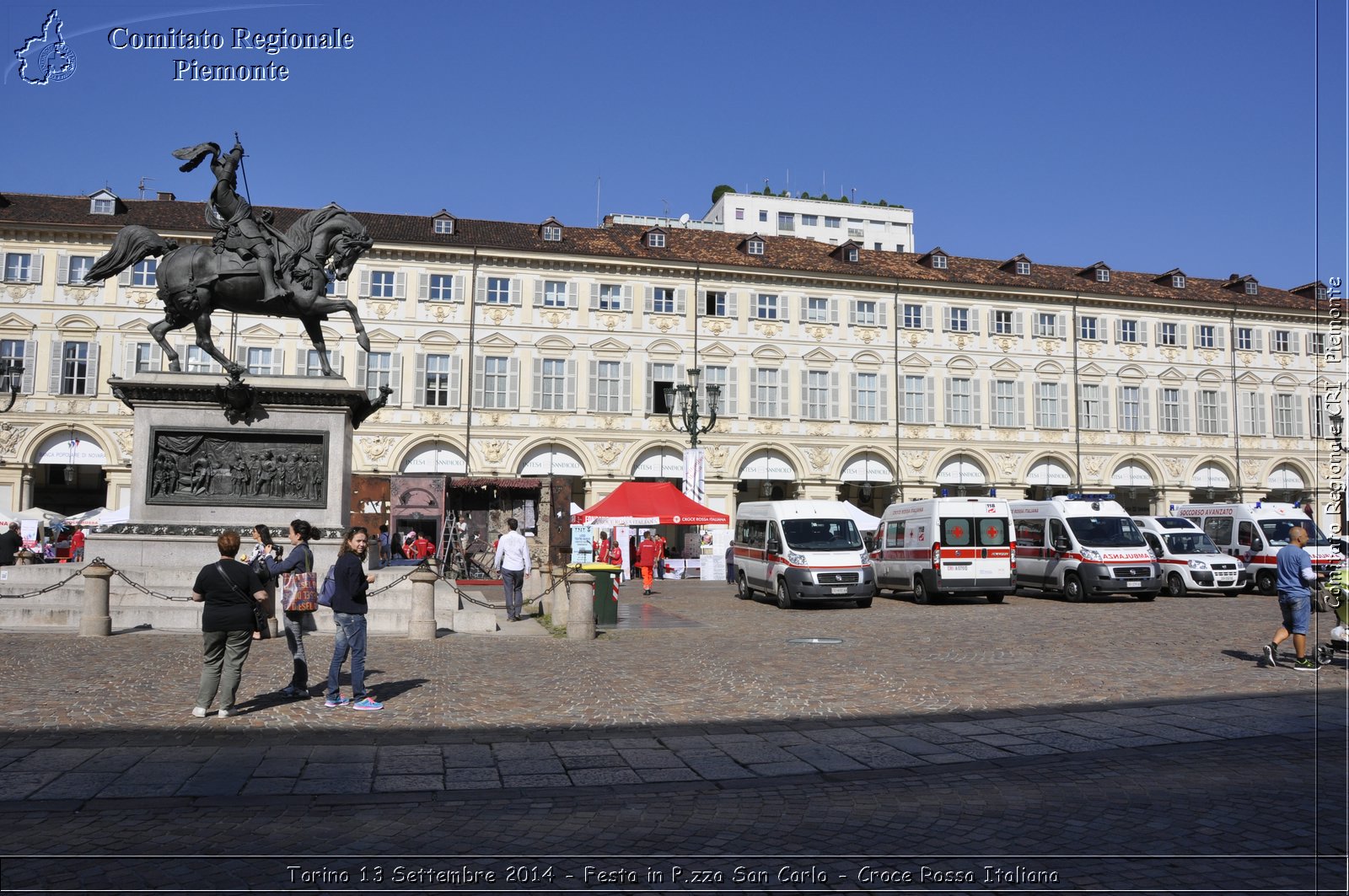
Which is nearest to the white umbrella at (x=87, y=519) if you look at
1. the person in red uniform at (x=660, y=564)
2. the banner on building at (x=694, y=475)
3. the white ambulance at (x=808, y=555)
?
the person in red uniform at (x=660, y=564)

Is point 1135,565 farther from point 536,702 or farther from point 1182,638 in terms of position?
point 536,702

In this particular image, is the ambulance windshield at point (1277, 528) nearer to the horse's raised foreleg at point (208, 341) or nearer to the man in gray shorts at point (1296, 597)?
the man in gray shorts at point (1296, 597)

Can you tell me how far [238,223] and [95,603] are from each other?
600 centimetres

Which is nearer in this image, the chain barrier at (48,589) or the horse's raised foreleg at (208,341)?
the chain barrier at (48,589)

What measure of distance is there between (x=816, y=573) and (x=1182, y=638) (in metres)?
8.33

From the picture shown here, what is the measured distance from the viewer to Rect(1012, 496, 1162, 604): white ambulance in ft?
79.9

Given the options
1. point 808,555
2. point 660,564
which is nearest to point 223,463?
point 808,555

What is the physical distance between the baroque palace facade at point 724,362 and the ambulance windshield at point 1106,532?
20.4m

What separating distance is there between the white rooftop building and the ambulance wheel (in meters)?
54.0

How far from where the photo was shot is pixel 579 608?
51.5 ft

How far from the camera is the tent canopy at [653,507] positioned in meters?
30.1

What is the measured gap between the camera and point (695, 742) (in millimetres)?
8203

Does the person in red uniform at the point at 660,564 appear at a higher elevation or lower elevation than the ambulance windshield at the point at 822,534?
lower

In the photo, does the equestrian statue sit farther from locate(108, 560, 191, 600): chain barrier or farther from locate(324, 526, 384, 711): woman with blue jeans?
locate(324, 526, 384, 711): woman with blue jeans
